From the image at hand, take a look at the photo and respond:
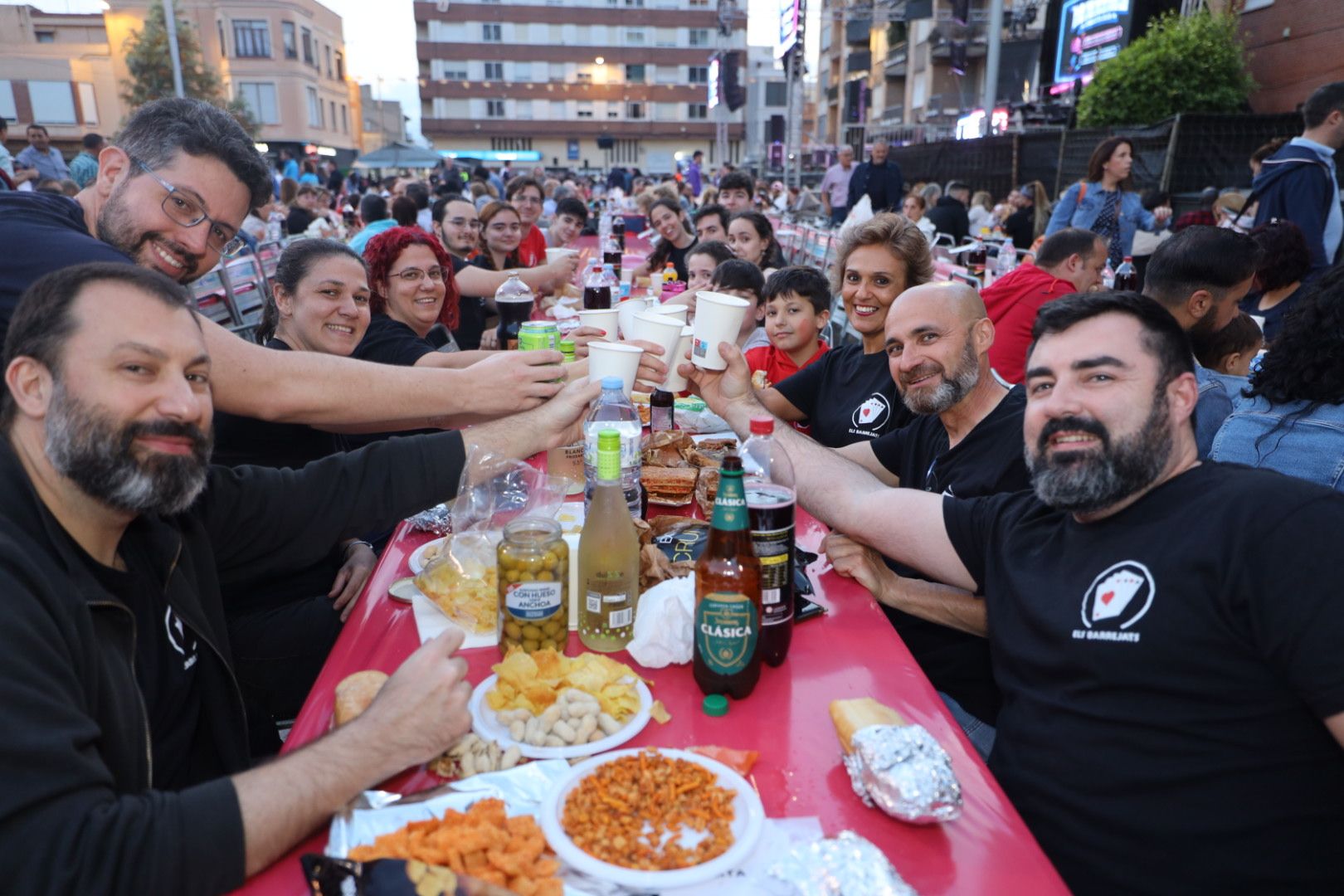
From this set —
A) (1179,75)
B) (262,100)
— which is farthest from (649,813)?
(262,100)

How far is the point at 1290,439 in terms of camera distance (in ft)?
8.79

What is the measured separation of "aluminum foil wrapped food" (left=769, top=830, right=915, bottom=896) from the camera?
3.57 ft

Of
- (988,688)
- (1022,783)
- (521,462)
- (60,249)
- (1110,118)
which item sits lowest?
(988,688)

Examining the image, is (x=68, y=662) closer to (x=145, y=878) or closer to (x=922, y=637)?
(x=145, y=878)

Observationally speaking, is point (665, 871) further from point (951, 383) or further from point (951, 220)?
point (951, 220)

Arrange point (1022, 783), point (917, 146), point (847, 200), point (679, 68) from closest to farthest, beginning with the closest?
point (1022, 783) → point (847, 200) → point (917, 146) → point (679, 68)

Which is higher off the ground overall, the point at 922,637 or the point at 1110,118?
the point at 1110,118

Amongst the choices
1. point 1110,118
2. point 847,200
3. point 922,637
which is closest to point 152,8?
point 847,200

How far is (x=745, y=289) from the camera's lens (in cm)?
509

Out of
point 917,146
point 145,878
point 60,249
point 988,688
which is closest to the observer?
point 145,878

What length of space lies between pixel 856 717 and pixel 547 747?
21.2 inches

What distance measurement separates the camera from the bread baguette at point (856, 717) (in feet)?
4.65

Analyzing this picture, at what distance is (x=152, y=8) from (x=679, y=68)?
3668cm

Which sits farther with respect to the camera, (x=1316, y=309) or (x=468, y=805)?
(x=1316, y=309)
